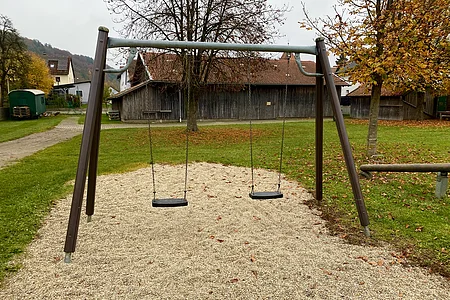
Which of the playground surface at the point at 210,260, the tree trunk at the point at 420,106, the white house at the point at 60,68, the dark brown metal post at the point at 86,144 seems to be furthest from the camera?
the white house at the point at 60,68

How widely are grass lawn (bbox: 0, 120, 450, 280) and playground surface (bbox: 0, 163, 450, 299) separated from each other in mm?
253

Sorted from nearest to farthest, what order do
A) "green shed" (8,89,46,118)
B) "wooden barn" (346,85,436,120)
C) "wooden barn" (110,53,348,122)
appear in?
1. "wooden barn" (346,85,436,120)
2. "wooden barn" (110,53,348,122)
3. "green shed" (8,89,46,118)

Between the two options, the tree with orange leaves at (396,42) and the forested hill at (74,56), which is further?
the forested hill at (74,56)

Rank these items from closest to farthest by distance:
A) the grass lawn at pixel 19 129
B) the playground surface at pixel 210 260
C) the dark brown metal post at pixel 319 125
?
the playground surface at pixel 210 260, the dark brown metal post at pixel 319 125, the grass lawn at pixel 19 129

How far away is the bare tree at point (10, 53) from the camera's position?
27.4 metres

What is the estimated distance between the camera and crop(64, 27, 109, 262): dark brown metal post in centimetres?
294

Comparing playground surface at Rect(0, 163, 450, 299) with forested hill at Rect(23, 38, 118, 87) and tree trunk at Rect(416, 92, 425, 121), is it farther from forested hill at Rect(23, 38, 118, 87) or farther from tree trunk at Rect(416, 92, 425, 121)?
forested hill at Rect(23, 38, 118, 87)

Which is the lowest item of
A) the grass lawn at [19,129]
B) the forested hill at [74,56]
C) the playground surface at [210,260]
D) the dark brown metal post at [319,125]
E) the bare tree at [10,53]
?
the playground surface at [210,260]

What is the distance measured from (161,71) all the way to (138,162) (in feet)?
22.8

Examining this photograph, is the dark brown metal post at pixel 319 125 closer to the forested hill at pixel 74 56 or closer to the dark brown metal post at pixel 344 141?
the dark brown metal post at pixel 344 141

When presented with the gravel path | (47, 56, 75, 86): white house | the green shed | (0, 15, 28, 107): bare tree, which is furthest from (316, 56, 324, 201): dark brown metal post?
(47, 56, 75, 86): white house

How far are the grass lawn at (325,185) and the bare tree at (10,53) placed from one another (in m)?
20.5

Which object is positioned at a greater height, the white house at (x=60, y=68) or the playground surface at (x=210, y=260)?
the white house at (x=60, y=68)

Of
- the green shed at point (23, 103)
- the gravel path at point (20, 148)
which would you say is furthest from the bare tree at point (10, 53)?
the gravel path at point (20, 148)
